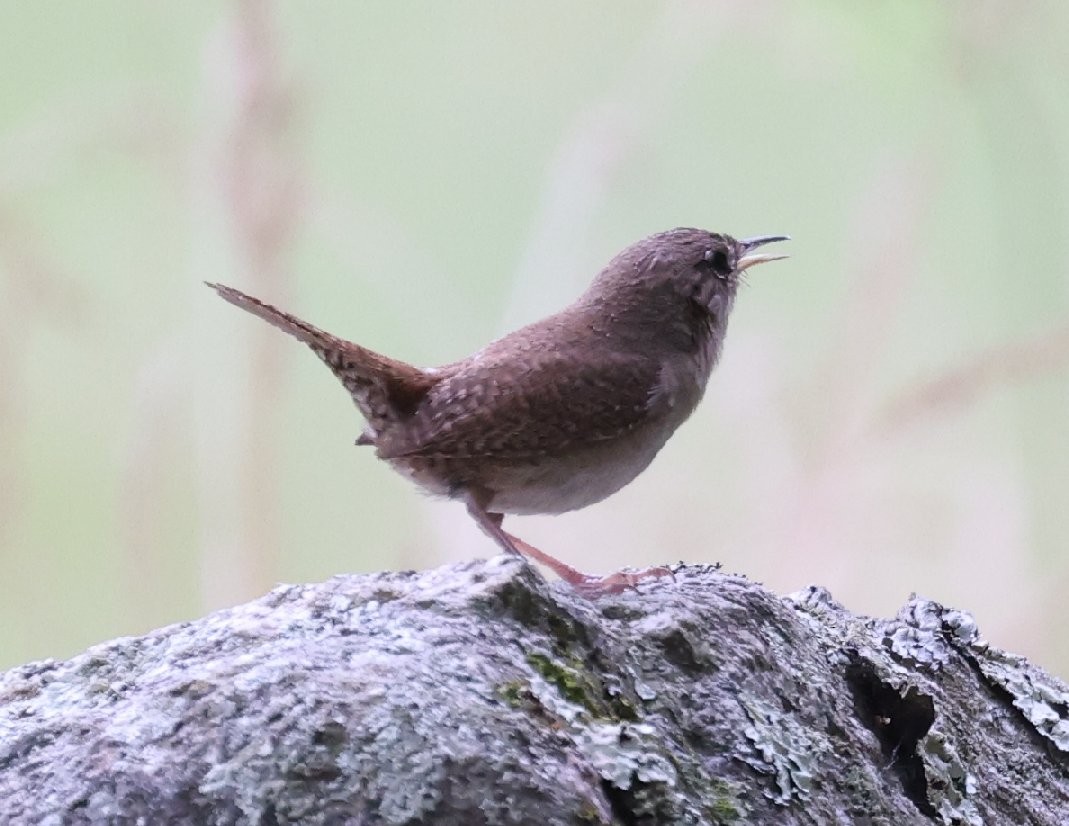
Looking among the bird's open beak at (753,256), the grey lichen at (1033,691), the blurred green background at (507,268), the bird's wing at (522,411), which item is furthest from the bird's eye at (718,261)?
the blurred green background at (507,268)

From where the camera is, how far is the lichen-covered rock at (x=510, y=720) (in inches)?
41.3

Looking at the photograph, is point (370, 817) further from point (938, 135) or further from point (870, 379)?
point (938, 135)

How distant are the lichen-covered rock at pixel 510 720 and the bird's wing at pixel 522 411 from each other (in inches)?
11.8

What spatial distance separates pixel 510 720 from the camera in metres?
1.11

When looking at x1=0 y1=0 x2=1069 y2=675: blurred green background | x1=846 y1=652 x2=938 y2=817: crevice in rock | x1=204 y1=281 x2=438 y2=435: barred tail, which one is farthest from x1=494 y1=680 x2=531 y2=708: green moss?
Result: x1=0 y1=0 x2=1069 y2=675: blurred green background

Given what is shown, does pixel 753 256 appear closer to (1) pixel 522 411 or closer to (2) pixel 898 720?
(1) pixel 522 411

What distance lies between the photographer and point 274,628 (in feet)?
4.22

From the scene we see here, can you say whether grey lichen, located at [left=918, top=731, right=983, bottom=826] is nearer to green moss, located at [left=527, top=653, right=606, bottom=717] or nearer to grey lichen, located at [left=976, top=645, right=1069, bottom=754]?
grey lichen, located at [left=976, top=645, right=1069, bottom=754]

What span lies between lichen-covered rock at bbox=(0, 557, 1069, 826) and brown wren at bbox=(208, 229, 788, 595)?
0.91 feet

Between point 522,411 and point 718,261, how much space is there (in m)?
0.60

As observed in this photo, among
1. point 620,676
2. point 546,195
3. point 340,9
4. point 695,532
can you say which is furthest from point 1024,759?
point 340,9

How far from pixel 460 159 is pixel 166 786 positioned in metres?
2.65

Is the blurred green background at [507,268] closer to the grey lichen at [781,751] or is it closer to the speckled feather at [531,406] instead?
the speckled feather at [531,406]

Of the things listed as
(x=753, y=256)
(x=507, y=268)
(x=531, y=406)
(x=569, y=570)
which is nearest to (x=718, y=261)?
(x=753, y=256)
